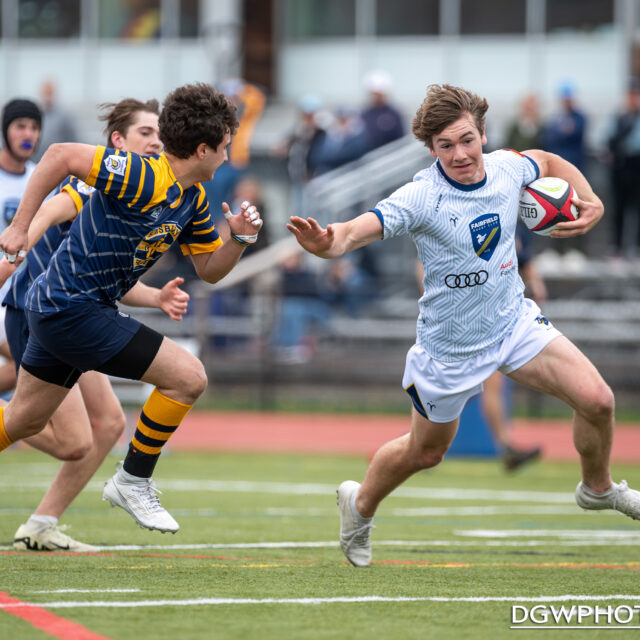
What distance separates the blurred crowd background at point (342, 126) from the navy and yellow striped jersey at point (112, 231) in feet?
35.5

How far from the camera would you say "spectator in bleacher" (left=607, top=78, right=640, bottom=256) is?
17047 mm

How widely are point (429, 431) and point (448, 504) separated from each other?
3.51 metres

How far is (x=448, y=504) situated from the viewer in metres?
9.35

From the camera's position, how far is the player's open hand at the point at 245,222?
5.74m

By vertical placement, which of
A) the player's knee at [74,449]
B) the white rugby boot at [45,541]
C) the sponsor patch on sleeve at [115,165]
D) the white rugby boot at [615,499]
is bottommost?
the white rugby boot at [45,541]

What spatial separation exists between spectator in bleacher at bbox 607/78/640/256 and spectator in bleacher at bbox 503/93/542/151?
1.11m

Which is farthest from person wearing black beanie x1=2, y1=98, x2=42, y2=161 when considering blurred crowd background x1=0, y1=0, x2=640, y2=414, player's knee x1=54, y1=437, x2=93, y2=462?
blurred crowd background x1=0, y1=0, x2=640, y2=414

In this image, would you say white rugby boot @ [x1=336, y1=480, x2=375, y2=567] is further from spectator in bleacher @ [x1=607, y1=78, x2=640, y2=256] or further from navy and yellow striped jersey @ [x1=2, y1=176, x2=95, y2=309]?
spectator in bleacher @ [x1=607, y1=78, x2=640, y2=256]

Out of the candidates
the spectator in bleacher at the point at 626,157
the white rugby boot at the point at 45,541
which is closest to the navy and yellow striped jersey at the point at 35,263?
the white rugby boot at the point at 45,541

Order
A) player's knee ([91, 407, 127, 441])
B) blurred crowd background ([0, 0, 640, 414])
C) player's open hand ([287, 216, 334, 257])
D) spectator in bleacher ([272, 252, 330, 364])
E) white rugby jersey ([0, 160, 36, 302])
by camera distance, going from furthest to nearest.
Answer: blurred crowd background ([0, 0, 640, 414])
spectator in bleacher ([272, 252, 330, 364])
white rugby jersey ([0, 160, 36, 302])
player's knee ([91, 407, 127, 441])
player's open hand ([287, 216, 334, 257])

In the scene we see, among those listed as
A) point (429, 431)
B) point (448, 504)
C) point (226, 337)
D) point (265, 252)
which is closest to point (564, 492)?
point (448, 504)

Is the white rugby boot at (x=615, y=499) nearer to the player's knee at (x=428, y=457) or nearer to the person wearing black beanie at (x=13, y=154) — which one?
the player's knee at (x=428, y=457)

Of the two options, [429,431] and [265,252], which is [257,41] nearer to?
[265,252]

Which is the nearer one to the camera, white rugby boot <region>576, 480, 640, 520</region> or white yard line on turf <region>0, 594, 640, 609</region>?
white yard line on turf <region>0, 594, 640, 609</region>
